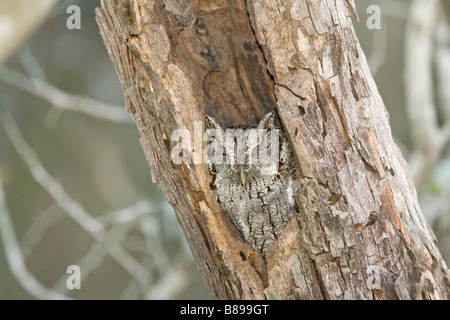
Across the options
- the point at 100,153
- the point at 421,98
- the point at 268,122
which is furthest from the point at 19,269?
the point at 421,98

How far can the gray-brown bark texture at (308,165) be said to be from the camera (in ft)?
7.67

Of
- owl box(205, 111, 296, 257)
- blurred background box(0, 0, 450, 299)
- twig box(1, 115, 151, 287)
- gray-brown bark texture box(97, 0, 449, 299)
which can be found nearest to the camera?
gray-brown bark texture box(97, 0, 449, 299)

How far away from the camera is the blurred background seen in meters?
5.40

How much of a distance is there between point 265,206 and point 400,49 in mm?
4827

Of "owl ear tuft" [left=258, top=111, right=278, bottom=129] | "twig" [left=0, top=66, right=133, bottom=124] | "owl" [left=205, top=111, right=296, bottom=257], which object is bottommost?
"owl" [left=205, top=111, right=296, bottom=257]

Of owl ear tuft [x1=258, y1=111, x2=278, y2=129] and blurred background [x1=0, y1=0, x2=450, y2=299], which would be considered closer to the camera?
owl ear tuft [x1=258, y1=111, x2=278, y2=129]

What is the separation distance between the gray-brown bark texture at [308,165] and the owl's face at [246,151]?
0.23 meters

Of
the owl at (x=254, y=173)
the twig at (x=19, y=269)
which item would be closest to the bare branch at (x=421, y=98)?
the owl at (x=254, y=173)

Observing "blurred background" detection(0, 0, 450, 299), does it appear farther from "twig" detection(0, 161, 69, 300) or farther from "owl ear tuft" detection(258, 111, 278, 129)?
"owl ear tuft" detection(258, 111, 278, 129)

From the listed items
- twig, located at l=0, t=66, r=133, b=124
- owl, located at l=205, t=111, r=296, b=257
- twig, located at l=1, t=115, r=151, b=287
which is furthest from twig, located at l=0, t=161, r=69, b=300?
owl, located at l=205, t=111, r=296, b=257

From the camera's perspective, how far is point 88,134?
6496 millimetres

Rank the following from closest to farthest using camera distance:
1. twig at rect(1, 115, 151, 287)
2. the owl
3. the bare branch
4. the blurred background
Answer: the owl
twig at rect(1, 115, 151, 287)
the bare branch
the blurred background

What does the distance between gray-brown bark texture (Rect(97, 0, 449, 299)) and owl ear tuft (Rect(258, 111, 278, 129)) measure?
371mm

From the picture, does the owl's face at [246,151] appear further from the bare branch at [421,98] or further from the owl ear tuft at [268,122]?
the bare branch at [421,98]
